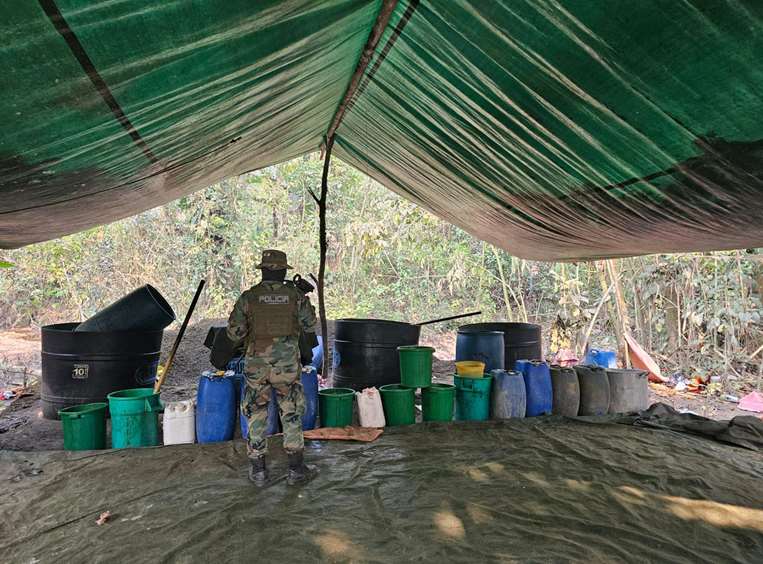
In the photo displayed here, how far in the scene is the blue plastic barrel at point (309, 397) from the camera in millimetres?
4211

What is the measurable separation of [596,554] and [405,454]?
5.31 feet

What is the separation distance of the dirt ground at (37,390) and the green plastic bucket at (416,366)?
7.38 ft

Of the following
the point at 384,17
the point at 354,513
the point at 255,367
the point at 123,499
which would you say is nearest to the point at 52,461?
the point at 123,499

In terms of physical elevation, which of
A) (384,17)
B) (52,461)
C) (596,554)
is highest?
(384,17)

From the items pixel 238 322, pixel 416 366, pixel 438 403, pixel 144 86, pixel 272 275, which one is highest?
pixel 144 86

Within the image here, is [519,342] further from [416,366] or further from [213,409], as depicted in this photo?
[213,409]

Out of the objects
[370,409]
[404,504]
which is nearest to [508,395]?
[370,409]

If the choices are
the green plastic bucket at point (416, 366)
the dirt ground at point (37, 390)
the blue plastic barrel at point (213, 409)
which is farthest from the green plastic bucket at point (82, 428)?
the green plastic bucket at point (416, 366)

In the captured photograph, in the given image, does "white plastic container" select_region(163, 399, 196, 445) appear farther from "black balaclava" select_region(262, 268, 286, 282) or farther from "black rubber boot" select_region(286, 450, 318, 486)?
"black balaclava" select_region(262, 268, 286, 282)

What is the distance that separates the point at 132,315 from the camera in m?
4.59

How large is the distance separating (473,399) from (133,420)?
294 cm

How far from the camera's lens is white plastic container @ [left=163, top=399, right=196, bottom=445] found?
12.6 ft

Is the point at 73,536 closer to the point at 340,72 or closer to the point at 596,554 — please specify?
the point at 596,554

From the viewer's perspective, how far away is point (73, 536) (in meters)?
2.52
